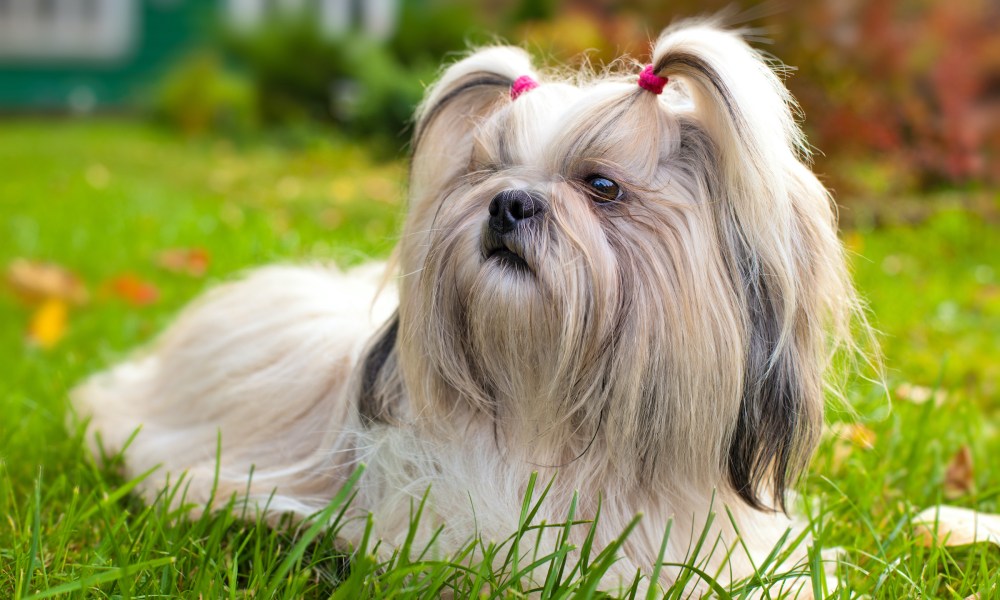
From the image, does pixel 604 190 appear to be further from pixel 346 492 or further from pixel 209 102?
pixel 209 102

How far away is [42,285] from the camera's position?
13.9 feet

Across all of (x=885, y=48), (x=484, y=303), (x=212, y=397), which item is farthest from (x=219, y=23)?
(x=484, y=303)

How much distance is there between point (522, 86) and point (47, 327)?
264 centimetres

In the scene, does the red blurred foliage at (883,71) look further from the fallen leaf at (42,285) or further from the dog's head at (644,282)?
the dog's head at (644,282)

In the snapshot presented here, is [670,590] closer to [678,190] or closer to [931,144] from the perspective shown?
[678,190]

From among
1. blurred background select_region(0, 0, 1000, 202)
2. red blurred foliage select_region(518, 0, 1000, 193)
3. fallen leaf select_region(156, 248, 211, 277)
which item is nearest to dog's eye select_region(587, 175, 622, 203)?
blurred background select_region(0, 0, 1000, 202)

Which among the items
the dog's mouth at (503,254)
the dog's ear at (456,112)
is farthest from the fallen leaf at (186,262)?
the dog's mouth at (503,254)

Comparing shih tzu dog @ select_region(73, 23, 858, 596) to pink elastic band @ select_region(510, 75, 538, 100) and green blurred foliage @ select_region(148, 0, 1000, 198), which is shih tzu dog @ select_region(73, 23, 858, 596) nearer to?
pink elastic band @ select_region(510, 75, 538, 100)

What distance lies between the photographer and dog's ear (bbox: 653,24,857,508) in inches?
67.4

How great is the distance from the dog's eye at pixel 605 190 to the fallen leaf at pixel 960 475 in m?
1.43

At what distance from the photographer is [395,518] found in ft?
6.48

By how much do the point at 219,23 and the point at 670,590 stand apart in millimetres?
14275

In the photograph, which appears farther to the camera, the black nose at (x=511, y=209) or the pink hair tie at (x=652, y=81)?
the pink hair tie at (x=652, y=81)

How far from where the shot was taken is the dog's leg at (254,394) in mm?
2223
